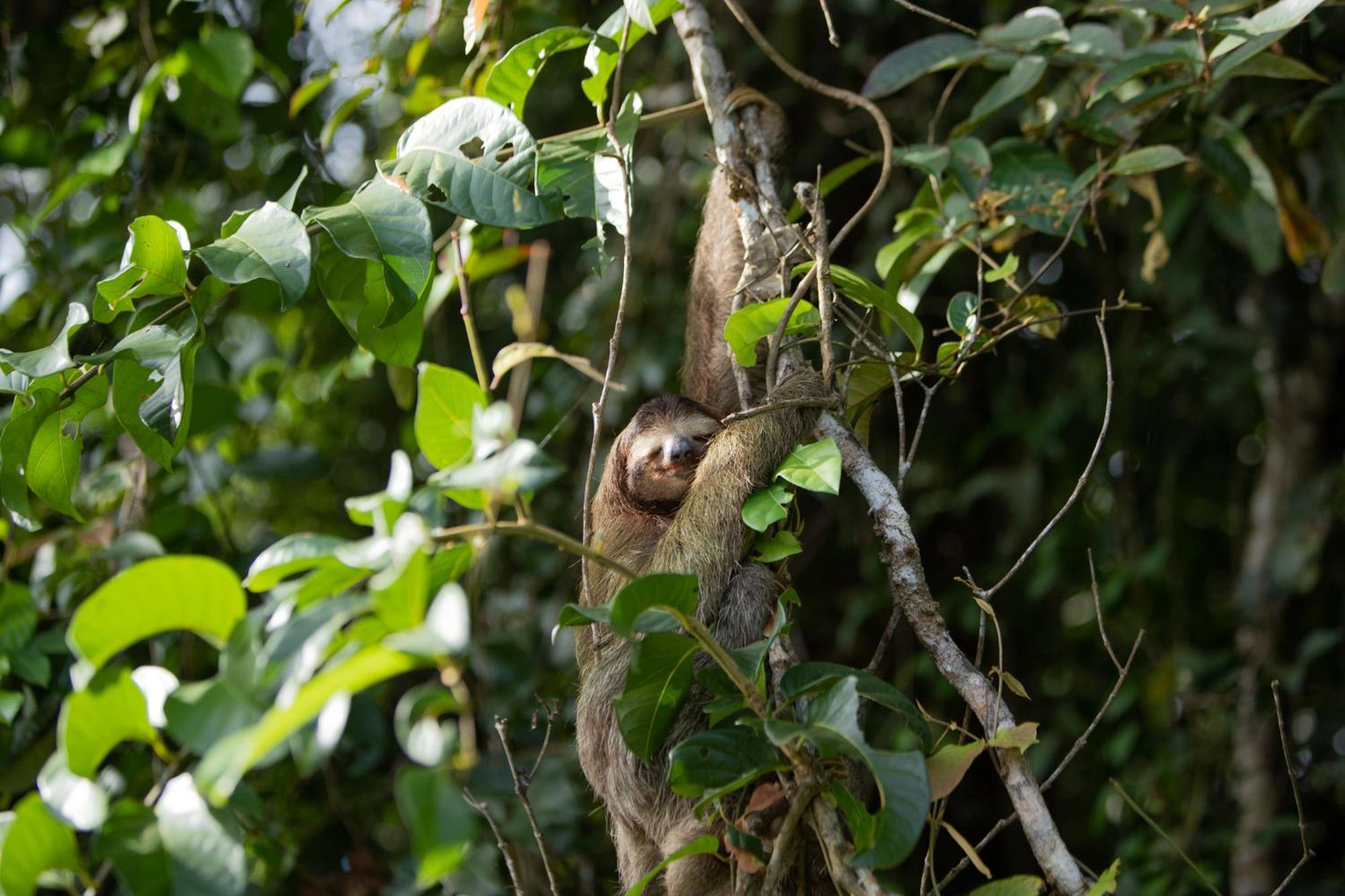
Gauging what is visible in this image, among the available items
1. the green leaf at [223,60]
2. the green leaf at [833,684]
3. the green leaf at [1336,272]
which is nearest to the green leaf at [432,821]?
the green leaf at [833,684]

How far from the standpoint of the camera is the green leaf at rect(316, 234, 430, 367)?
9.29ft

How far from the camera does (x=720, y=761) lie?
2178 millimetres

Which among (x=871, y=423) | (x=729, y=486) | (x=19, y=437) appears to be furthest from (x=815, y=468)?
(x=871, y=423)

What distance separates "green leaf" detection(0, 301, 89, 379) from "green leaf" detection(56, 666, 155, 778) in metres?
1.03

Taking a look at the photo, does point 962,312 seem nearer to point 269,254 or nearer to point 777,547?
point 777,547

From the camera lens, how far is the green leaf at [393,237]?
2475mm

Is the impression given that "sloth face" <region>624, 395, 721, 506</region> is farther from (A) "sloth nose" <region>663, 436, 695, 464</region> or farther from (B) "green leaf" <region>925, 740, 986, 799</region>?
(B) "green leaf" <region>925, 740, 986, 799</region>

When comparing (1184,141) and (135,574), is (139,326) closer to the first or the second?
(135,574)

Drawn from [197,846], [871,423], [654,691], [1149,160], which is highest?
[197,846]

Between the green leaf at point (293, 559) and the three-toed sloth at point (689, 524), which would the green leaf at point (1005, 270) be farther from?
the green leaf at point (293, 559)

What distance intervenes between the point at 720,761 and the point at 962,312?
1412mm

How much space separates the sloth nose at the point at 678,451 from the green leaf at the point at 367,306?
3.48ft

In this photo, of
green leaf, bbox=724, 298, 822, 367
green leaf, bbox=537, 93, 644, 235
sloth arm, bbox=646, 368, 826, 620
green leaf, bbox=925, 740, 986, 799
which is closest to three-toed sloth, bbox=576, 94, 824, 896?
sloth arm, bbox=646, 368, 826, 620

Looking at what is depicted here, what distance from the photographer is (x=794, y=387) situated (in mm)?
3137
